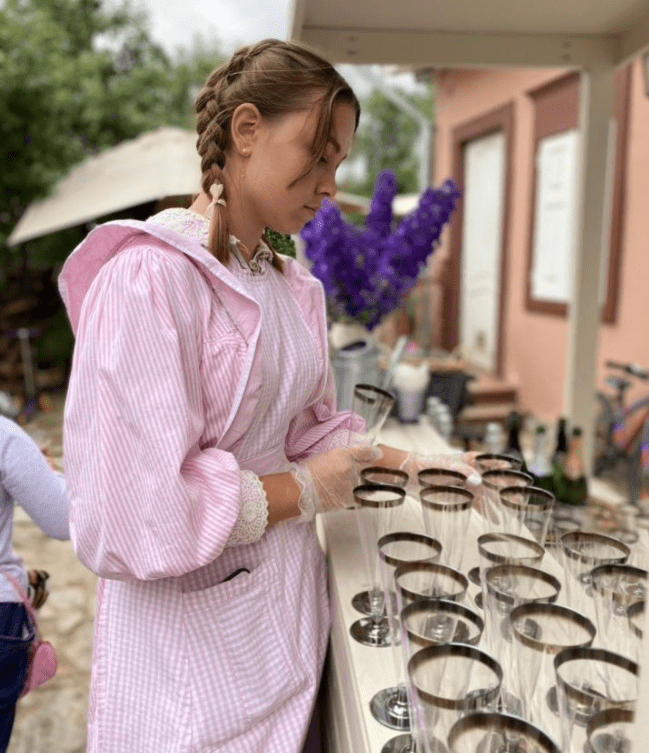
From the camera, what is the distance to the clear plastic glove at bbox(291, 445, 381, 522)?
1.17 metres

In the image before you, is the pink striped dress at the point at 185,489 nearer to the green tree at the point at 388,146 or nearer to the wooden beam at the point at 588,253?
the wooden beam at the point at 588,253

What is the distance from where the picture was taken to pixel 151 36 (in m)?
12.1

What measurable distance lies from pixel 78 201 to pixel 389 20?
565 cm

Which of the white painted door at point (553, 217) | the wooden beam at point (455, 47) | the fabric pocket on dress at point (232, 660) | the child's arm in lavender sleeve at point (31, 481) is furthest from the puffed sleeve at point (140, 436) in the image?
the white painted door at point (553, 217)

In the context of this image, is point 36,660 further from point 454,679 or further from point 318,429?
point 454,679

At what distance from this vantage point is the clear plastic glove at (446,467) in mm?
1271

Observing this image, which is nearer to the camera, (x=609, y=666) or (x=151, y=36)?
(x=609, y=666)

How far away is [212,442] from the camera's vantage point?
108cm

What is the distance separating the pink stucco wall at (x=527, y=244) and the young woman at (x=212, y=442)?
471 centimetres

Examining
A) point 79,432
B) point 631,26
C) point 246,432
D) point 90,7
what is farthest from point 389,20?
point 90,7

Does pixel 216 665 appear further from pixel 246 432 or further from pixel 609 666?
pixel 609 666

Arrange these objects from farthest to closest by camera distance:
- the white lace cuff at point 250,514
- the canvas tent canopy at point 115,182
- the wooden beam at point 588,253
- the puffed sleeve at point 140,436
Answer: the canvas tent canopy at point 115,182 < the wooden beam at point 588,253 < the white lace cuff at point 250,514 < the puffed sleeve at point 140,436

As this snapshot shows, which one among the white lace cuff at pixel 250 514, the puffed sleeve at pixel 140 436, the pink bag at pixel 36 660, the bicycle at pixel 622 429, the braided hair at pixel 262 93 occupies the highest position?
the braided hair at pixel 262 93

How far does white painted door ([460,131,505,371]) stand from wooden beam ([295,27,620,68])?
214 inches
